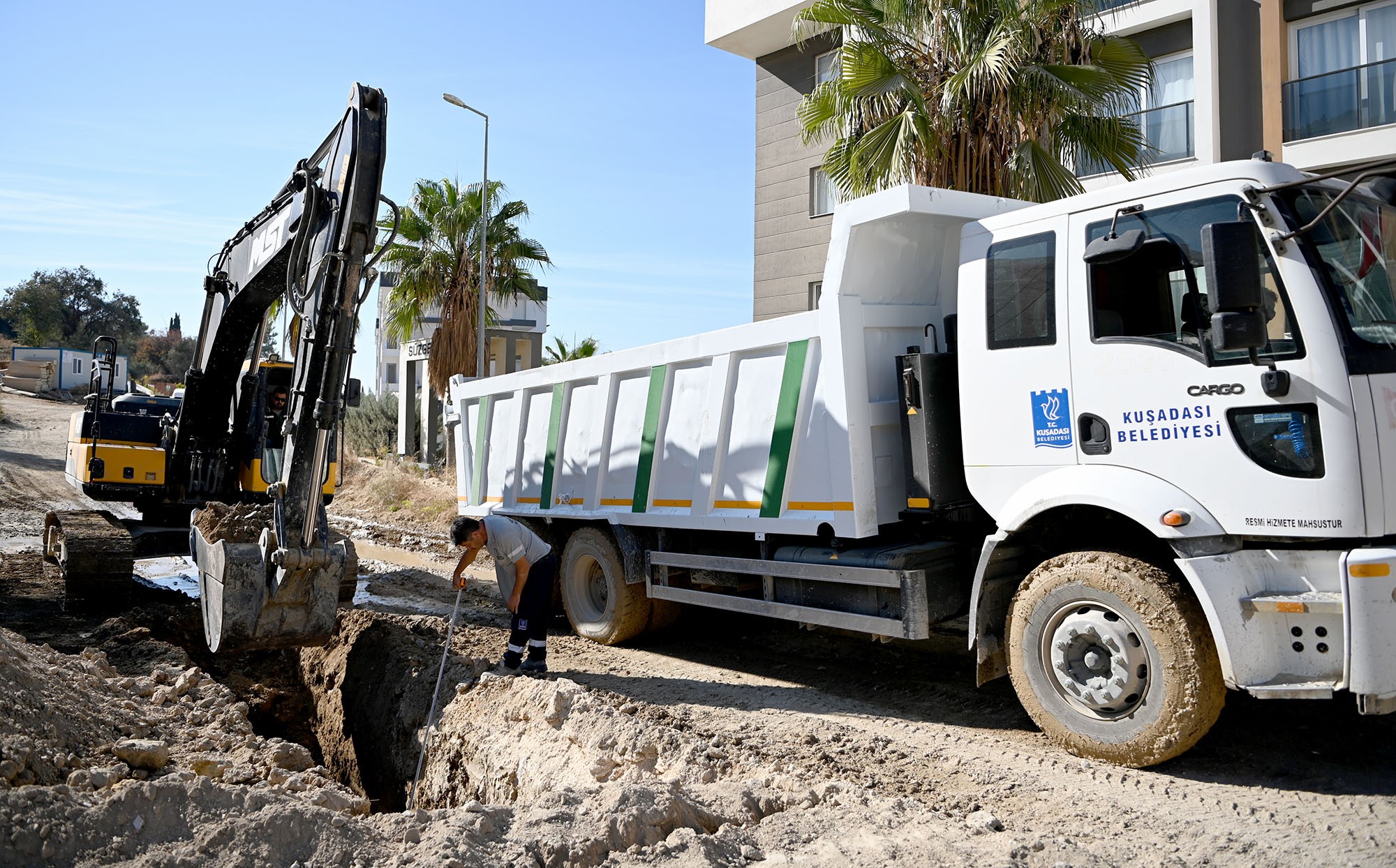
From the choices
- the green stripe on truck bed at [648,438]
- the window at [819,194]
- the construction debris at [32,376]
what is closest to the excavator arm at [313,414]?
the green stripe on truck bed at [648,438]

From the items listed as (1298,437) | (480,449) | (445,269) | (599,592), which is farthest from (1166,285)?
(445,269)

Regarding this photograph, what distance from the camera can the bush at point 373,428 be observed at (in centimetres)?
2678

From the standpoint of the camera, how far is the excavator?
6508mm

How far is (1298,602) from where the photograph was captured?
4.45 metres

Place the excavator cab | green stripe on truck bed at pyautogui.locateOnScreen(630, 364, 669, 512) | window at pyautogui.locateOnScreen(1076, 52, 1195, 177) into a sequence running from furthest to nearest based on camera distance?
window at pyautogui.locateOnScreen(1076, 52, 1195, 177), the excavator cab, green stripe on truck bed at pyautogui.locateOnScreen(630, 364, 669, 512)

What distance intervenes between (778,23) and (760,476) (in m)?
13.4

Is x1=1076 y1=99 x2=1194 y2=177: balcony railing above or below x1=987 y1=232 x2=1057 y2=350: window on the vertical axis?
above

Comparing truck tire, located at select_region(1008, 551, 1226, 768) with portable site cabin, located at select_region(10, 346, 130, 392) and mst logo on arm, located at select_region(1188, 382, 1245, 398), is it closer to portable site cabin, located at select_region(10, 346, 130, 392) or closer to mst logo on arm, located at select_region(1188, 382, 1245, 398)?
mst logo on arm, located at select_region(1188, 382, 1245, 398)

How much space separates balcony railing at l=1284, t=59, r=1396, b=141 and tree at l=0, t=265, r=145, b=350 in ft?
190

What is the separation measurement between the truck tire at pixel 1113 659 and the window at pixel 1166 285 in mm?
1142

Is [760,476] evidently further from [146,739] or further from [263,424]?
[263,424]

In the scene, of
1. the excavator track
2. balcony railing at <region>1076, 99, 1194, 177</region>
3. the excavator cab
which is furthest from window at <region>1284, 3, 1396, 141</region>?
the excavator track

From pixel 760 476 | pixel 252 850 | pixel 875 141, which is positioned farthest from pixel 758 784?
pixel 875 141

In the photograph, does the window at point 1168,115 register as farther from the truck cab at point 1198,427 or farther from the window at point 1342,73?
the truck cab at point 1198,427
